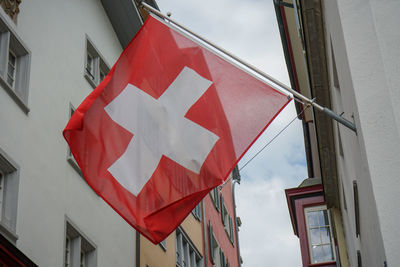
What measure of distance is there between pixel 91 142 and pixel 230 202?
3059 centimetres

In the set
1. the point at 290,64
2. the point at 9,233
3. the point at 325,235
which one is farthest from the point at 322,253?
the point at 9,233

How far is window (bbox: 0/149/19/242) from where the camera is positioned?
1361cm

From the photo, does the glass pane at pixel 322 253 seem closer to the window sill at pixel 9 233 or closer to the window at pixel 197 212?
the window at pixel 197 212

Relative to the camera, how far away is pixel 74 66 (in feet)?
63.4

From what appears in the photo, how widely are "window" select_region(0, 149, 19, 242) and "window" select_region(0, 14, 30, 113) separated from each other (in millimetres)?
1583

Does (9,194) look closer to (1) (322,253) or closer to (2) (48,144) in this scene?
(2) (48,144)

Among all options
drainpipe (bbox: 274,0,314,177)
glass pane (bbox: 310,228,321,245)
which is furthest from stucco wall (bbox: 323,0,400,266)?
glass pane (bbox: 310,228,321,245)

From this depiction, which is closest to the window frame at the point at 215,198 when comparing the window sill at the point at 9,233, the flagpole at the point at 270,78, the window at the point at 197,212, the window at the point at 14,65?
the window at the point at 197,212

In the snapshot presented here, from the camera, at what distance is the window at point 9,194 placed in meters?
13.6

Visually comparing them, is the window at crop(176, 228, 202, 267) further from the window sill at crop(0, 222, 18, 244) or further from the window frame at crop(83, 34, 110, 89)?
the window sill at crop(0, 222, 18, 244)

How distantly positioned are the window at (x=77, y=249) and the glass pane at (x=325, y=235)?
1091 centimetres

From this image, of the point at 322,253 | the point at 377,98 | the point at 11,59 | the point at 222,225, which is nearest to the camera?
the point at 377,98

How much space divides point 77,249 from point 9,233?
3537 millimetres

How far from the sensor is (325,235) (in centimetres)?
2617
